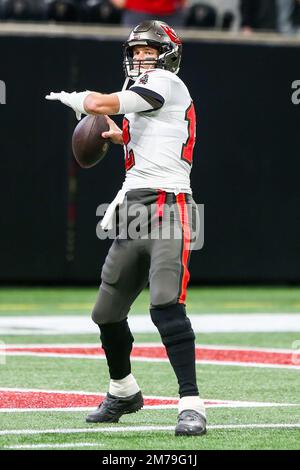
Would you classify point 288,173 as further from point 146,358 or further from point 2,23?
point 146,358

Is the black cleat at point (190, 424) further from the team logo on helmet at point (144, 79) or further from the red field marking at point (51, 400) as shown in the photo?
the team logo on helmet at point (144, 79)

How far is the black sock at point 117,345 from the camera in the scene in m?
6.30

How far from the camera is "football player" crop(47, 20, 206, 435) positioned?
19.6ft

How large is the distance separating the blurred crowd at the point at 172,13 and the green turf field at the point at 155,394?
3.45 meters

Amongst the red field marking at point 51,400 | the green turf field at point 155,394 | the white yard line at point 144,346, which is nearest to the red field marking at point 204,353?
the white yard line at point 144,346

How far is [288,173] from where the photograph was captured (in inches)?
583

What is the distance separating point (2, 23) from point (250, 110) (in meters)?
2.98

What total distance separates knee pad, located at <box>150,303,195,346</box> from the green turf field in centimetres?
43

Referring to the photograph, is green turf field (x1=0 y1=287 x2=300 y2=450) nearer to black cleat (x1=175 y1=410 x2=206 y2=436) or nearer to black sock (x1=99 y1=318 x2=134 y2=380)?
black cleat (x1=175 y1=410 x2=206 y2=436)

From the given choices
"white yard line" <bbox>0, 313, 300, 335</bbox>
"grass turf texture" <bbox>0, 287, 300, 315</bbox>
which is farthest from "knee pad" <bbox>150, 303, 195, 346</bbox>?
"grass turf texture" <bbox>0, 287, 300, 315</bbox>

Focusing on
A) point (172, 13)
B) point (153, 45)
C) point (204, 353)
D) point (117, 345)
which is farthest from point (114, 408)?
point (172, 13)

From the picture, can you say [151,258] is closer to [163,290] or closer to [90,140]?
[163,290]

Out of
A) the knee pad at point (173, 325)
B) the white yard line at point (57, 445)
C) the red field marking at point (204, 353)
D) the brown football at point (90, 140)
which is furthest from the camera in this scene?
the red field marking at point (204, 353)

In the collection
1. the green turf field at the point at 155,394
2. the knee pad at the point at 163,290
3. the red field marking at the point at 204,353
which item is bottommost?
the red field marking at the point at 204,353
